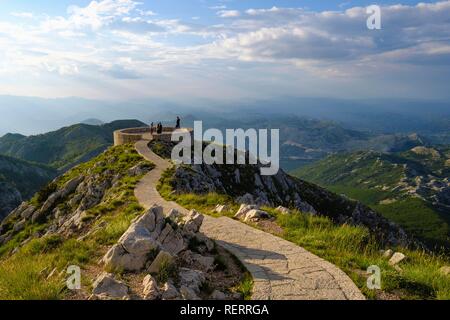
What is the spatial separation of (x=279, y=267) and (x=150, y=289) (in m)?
4.42

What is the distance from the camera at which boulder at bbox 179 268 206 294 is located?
10594 mm

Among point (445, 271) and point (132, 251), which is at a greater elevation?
point (132, 251)

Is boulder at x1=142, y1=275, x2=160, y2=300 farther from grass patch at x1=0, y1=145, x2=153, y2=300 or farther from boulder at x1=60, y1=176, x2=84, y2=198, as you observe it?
boulder at x1=60, y1=176, x2=84, y2=198

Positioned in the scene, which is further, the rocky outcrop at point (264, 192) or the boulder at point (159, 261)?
the rocky outcrop at point (264, 192)

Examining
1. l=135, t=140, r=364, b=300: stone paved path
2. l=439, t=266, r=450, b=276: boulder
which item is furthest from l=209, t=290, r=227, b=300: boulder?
l=439, t=266, r=450, b=276: boulder

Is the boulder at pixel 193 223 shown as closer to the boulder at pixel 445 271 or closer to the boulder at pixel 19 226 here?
the boulder at pixel 445 271

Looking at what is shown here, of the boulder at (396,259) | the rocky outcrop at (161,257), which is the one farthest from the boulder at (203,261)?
the boulder at (396,259)

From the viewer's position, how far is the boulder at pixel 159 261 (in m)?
11.3

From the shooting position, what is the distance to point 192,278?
36.0ft

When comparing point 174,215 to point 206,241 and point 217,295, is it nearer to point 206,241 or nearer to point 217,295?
point 206,241

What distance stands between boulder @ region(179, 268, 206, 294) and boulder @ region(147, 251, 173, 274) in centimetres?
54

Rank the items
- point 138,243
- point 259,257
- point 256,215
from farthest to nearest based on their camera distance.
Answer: point 256,215 < point 259,257 < point 138,243

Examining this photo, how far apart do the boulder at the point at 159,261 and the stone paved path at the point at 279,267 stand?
2.56 m

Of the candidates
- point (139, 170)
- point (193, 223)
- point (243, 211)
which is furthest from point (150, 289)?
point (139, 170)
